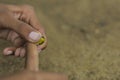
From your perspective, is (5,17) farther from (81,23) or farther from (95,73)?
(81,23)

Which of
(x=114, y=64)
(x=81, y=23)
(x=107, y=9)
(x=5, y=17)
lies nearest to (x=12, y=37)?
(x=5, y=17)

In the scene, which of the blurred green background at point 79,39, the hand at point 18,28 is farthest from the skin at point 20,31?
the blurred green background at point 79,39

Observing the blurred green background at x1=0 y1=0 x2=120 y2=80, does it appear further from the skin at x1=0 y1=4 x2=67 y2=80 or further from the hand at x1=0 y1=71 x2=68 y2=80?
the hand at x1=0 y1=71 x2=68 y2=80

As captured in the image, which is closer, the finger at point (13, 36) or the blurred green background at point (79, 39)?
the finger at point (13, 36)

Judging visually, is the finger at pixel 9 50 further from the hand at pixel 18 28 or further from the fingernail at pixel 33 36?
the fingernail at pixel 33 36

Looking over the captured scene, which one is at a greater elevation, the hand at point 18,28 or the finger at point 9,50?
the hand at point 18,28

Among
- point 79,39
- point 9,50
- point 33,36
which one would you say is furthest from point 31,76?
point 79,39

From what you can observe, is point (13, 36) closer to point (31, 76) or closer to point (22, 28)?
point (22, 28)

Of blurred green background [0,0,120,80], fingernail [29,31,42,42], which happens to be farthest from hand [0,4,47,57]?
blurred green background [0,0,120,80]
